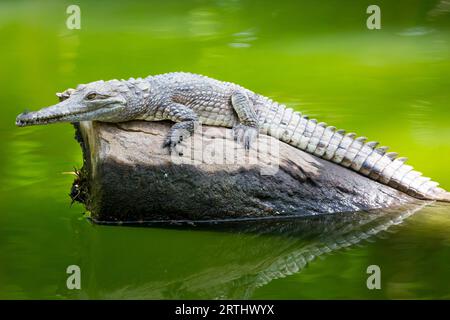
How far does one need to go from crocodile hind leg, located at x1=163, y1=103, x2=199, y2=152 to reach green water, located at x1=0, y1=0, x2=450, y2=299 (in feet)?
1.99

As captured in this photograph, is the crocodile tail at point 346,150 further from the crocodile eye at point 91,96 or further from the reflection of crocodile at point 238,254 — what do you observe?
the crocodile eye at point 91,96

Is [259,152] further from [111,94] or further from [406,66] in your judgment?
[406,66]

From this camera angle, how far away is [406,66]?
852 cm

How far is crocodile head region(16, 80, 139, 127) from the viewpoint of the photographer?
503 cm

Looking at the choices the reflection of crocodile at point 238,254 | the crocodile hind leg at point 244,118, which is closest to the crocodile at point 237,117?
the crocodile hind leg at point 244,118

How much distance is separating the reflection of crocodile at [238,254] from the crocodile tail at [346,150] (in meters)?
0.20

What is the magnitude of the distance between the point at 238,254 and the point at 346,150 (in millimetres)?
1191

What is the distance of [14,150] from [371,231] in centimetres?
308

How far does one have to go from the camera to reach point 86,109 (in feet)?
16.6

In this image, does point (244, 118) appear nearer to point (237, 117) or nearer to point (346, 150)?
point (237, 117)

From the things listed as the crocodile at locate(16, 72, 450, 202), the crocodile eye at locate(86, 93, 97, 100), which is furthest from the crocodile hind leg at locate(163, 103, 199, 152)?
the crocodile eye at locate(86, 93, 97, 100)

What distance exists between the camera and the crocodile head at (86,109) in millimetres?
5027

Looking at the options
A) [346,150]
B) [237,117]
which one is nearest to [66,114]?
[237,117]

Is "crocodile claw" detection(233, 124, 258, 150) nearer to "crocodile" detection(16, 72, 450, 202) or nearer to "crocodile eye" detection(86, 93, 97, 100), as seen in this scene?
"crocodile" detection(16, 72, 450, 202)
